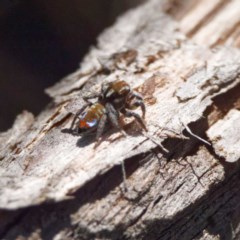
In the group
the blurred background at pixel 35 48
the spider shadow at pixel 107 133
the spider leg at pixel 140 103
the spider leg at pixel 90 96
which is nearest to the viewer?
the spider shadow at pixel 107 133

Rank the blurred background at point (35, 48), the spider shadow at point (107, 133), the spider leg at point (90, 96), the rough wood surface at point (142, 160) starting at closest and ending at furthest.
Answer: the rough wood surface at point (142, 160) → the spider shadow at point (107, 133) → the spider leg at point (90, 96) → the blurred background at point (35, 48)

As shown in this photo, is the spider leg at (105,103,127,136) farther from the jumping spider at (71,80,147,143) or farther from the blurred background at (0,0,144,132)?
the blurred background at (0,0,144,132)

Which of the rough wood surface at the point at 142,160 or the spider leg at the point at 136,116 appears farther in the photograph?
the spider leg at the point at 136,116

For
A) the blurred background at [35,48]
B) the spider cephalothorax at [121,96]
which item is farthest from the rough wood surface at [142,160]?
the blurred background at [35,48]

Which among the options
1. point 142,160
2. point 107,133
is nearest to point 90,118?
point 107,133

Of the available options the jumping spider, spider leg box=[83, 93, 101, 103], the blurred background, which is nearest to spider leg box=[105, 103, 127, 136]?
the jumping spider

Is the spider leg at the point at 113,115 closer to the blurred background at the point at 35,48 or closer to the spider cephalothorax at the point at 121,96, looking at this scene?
the spider cephalothorax at the point at 121,96

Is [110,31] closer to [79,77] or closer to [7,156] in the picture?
[79,77]
